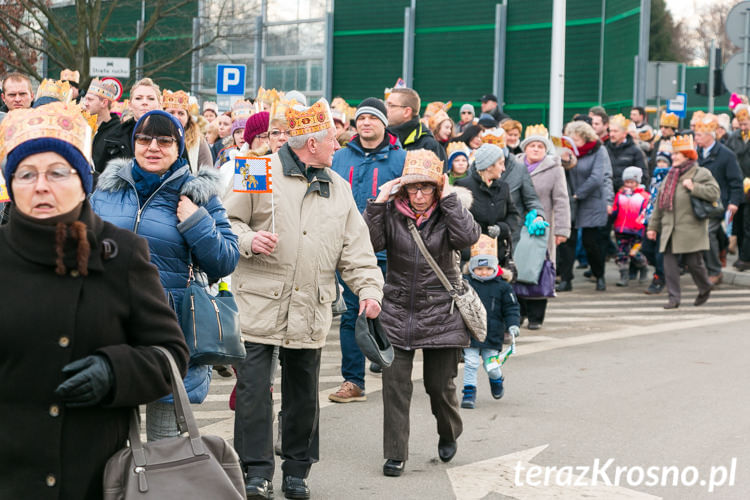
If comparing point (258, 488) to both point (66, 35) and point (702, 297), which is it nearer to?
point (702, 297)

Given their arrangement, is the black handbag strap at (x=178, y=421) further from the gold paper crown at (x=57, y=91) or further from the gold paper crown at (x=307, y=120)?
the gold paper crown at (x=57, y=91)

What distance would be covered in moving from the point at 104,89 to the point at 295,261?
4302mm

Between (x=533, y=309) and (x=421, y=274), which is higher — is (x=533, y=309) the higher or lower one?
the lower one

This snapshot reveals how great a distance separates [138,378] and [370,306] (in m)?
2.95

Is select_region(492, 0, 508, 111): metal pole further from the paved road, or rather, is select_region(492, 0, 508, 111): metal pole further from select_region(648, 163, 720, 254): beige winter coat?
the paved road

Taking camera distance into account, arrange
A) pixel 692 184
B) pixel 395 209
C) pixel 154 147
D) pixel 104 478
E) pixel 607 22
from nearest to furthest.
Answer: pixel 104 478
pixel 154 147
pixel 395 209
pixel 692 184
pixel 607 22

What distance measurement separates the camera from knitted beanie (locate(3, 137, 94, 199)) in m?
3.25

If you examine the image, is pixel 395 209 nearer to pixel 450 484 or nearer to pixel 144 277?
pixel 450 484

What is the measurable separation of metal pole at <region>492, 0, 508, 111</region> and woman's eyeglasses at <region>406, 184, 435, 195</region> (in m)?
25.6

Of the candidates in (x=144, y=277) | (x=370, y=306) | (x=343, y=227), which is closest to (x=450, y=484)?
(x=370, y=306)

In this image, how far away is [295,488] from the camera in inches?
241

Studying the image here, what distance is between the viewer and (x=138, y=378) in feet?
10.6

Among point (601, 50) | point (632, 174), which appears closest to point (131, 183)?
point (632, 174)

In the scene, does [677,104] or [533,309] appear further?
[677,104]
